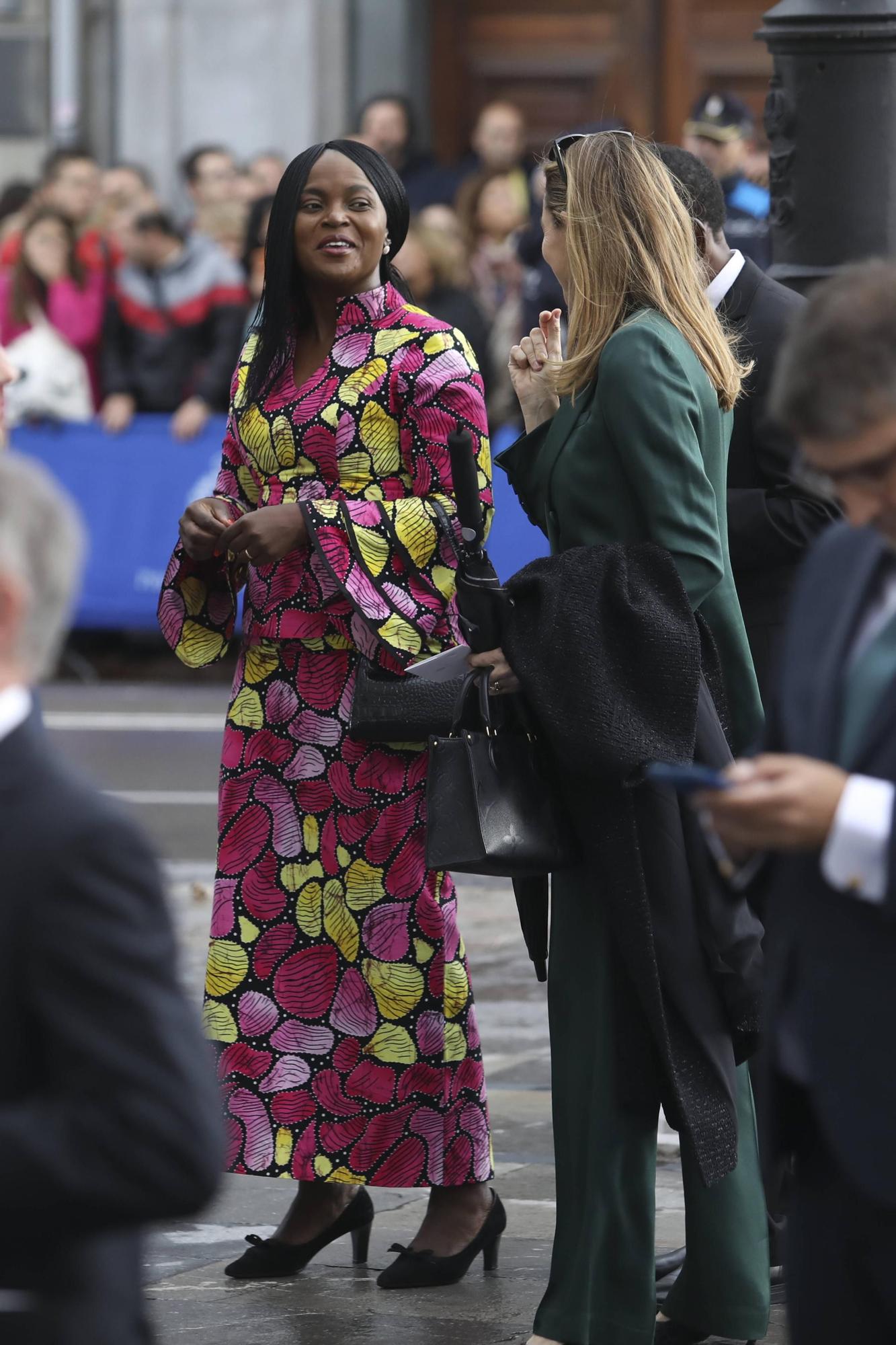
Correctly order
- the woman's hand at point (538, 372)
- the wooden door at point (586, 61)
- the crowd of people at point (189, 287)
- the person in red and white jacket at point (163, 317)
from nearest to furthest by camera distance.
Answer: the woman's hand at point (538, 372), the crowd of people at point (189, 287), the person in red and white jacket at point (163, 317), the wooden door at point (586, 61)

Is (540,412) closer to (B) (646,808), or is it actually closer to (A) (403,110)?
(B) (646,808)

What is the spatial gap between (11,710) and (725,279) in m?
2.64

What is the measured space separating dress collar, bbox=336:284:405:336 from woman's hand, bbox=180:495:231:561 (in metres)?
0.39

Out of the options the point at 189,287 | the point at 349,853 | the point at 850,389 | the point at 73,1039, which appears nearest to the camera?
the point at 73,1039

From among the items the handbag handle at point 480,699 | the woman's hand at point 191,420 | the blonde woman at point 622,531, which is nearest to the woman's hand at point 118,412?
the woman's hand at point 191,420

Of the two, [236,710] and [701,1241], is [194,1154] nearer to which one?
[701,1241]

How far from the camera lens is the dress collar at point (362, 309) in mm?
4602

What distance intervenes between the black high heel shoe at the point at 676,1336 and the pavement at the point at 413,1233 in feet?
0.55

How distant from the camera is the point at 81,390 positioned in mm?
12492

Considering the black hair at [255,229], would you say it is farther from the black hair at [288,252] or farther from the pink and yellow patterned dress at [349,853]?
the pink and yellow patterned dress at [349,853]

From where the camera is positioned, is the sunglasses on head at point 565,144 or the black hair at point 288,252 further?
the black hair at point 288,252

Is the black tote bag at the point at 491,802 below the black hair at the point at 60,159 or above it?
below

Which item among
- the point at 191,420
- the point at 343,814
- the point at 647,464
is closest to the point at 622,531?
the point at 647,464

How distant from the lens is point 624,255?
13.1 feet
